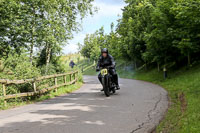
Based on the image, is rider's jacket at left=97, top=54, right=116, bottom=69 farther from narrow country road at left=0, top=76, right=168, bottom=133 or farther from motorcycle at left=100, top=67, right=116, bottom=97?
narrow country road at left=0, top=76, right=168, bottom=133

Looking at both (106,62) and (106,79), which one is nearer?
(106,79)

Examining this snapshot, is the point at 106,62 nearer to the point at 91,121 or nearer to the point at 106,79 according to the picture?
the point at 106,79

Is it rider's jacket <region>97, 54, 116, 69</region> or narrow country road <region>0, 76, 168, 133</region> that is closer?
narrow country road <region>0, 76, 168, 133</region>

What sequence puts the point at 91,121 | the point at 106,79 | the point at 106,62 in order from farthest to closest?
the point at 106,62 → the point at 106,79 → the point at 91,121

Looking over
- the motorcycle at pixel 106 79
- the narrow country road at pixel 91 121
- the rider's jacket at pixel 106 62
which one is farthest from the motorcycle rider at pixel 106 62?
the narrow country road at pixel 91 121

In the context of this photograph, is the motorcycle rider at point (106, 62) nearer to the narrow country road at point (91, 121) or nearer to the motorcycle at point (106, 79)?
the motorcycle at point (106, 79)

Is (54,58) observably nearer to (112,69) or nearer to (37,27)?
(37,27)

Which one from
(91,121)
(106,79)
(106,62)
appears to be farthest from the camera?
(106,62)

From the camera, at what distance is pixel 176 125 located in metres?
4.72

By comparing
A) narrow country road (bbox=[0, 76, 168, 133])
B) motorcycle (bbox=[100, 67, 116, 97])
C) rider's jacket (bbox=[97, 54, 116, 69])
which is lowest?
narrow country road (bbox=[0, 76, 168, 133])

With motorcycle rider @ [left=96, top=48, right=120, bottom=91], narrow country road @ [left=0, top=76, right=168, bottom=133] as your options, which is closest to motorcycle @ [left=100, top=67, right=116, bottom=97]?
motorcycle rider @ [left=96, top=48, right=120, bottom=91]

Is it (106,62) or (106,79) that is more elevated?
(106,62)

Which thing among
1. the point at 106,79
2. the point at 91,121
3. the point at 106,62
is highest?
the point at 106,62

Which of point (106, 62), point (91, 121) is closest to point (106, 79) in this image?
point (106, 62)
